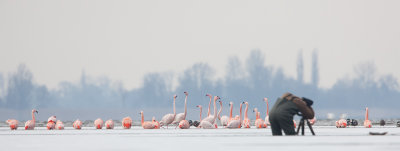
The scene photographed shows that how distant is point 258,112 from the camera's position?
4519cm

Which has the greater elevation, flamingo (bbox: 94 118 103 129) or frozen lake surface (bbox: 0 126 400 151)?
flamingo (bbox: 94 118 103 129)

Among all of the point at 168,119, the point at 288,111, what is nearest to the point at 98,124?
the point at 168,119

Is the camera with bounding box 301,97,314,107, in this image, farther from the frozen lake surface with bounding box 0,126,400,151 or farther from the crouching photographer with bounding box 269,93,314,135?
the frozen lake surface with bounding box 0,126,400,151

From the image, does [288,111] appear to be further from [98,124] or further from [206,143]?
[98,124]

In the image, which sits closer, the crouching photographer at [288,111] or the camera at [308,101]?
the crouching photographer at [288,111]

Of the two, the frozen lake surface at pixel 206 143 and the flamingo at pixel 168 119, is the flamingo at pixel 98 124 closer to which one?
the flamingo at pixel 168 119

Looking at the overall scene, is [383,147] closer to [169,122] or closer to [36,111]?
[169,122]

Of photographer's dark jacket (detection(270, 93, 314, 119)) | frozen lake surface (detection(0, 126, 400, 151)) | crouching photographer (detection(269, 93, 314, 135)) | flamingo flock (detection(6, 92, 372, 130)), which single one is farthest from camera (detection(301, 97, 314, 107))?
flamingo flock (detection(6, 92, 372, 130))

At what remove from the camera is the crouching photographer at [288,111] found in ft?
78.1

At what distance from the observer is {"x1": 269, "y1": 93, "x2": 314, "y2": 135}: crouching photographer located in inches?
938

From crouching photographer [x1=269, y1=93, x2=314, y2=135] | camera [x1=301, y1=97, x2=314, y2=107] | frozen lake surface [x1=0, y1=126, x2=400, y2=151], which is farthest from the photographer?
camera [x1=301, y1=97, x2=314, y2=107]

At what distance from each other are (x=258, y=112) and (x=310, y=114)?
21.3 m

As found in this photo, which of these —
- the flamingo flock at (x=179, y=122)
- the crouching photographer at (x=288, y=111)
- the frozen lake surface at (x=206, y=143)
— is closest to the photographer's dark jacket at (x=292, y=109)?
the crouching photographer at (x=288, y=111)

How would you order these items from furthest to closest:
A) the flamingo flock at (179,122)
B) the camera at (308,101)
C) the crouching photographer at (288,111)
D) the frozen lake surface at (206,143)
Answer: the flamingo flock at (179,122) → the camera at (308,101) → the crouching photographer at (288,111) → the frozen lake surface at (206,143)
